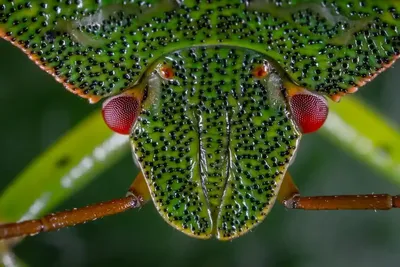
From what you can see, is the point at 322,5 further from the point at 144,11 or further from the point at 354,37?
the point at 144,11

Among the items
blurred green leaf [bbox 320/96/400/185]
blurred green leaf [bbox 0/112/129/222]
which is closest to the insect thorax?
blurred green leaf [bbox 0/112/129/222]

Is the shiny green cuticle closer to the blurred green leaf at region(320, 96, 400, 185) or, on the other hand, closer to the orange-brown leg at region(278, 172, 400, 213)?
the orange-brown leg at region(278, 172, 400, 213)

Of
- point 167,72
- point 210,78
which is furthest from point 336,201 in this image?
point 167,72

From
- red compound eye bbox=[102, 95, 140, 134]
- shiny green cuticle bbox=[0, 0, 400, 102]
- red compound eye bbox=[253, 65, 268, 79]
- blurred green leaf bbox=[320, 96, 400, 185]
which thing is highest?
shiny green cuticle bbox=[0, 0, 400, 102]

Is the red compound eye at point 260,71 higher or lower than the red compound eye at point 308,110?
higher

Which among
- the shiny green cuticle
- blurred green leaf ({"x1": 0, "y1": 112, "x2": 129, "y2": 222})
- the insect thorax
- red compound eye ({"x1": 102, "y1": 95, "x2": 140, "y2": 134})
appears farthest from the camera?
blurred green leaf ({"x1": 0, "y1": 112, "x2": 129, "y2": 222})

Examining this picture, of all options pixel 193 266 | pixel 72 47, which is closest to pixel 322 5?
pixel 72 47

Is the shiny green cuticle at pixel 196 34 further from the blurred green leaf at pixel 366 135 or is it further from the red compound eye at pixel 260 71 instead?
the blurred green leaf at pixel 366 135

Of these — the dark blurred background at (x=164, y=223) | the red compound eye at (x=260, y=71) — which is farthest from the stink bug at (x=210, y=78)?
the dark blurred background at (x=164, y=223)
